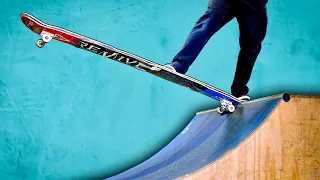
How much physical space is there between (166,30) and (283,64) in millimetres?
1169

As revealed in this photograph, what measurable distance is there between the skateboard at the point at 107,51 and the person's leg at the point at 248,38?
0.23 m

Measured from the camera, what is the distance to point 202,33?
259 centimetres

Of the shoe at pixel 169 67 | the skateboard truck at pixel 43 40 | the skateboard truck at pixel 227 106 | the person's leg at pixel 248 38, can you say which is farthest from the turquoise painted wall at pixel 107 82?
the skateboard truck at pixel 43 40

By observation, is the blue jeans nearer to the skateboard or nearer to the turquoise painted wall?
the skateboard

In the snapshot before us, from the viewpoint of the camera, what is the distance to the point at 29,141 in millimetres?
3426

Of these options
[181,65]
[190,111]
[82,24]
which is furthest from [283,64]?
[82,24]

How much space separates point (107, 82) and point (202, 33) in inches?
49.9

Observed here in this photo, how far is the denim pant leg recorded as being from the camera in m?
2.54

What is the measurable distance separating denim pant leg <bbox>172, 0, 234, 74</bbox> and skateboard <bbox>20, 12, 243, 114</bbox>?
3.9 inches

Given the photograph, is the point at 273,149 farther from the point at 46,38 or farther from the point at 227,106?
the point at 46,38

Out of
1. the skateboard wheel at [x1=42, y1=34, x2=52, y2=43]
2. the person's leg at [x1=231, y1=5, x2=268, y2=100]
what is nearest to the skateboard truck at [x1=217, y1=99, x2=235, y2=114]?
the person's leg at [x1=231, y1=5, x2=268, y2=100]

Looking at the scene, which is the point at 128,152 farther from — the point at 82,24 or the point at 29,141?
the point at 82,24

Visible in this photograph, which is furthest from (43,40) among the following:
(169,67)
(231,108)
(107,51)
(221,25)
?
(231,108)

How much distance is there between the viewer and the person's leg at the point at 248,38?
263 centimetres
